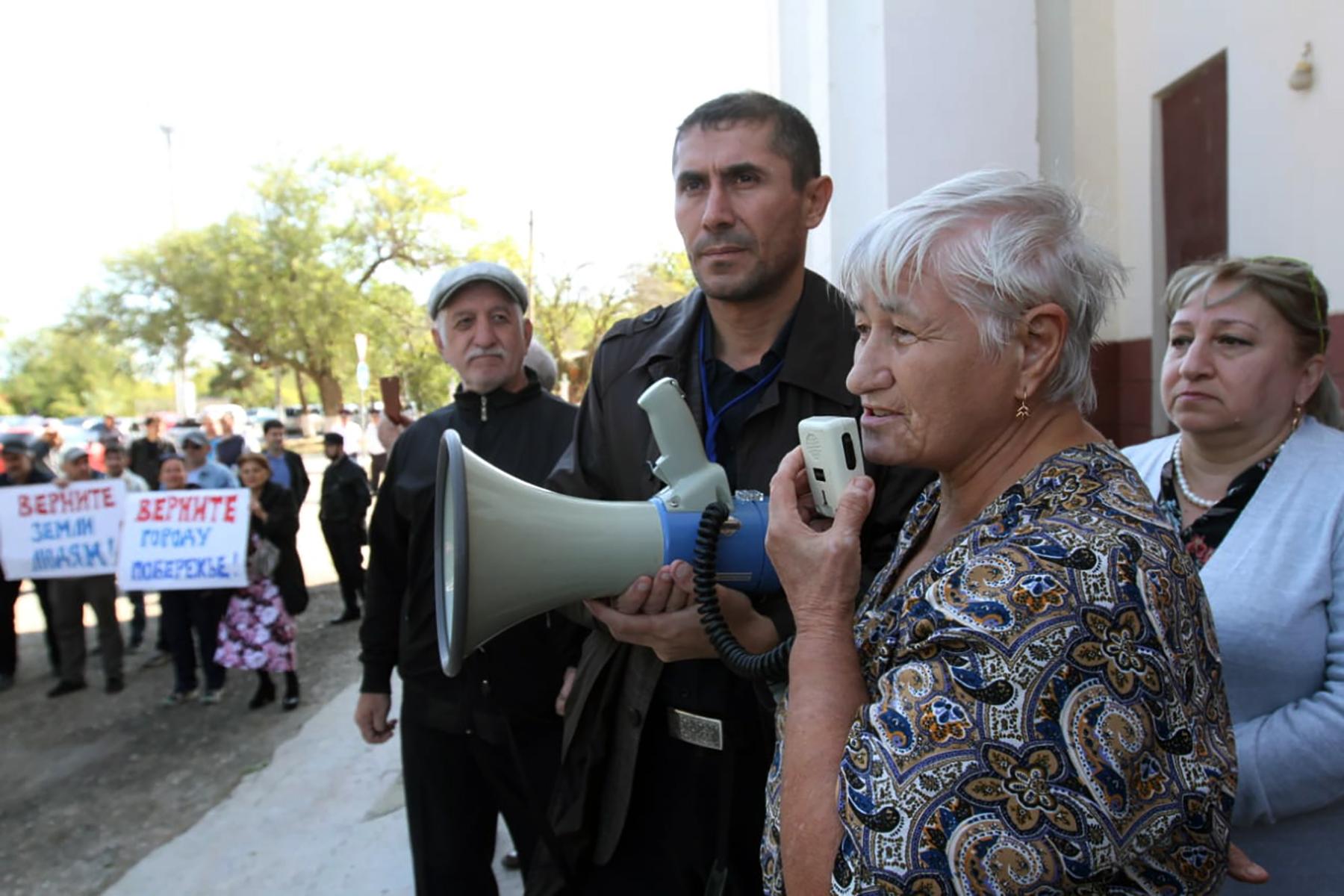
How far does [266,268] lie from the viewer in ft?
90.3

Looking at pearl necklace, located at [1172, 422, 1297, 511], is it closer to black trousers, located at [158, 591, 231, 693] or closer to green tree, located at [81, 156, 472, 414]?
black trousers, located at [158, 591, 231, 693]

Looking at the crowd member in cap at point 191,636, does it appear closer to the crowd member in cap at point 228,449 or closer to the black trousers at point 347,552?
the black trousers at point 347,552

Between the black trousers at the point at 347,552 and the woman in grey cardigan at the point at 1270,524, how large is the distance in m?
6.62

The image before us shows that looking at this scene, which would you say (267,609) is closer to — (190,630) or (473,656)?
(190,630)

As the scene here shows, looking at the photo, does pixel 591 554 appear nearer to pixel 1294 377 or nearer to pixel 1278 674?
pixel 1278 674

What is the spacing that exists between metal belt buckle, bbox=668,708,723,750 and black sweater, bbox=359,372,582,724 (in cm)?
70

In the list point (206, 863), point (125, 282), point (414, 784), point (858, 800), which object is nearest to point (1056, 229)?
point (858, 800)

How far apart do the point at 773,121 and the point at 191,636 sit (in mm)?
5317

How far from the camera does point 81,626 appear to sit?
19.7ft

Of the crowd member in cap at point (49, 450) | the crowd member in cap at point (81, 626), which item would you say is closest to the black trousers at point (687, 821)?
the crowd member in cap at point (81, 626)

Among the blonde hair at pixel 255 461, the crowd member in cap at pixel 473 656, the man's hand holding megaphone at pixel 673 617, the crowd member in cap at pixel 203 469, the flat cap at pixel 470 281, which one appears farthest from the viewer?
the crowd member in cap at pixel 203 469

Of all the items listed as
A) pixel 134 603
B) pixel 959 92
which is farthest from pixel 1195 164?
pixel 134 603

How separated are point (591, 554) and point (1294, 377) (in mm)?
1378

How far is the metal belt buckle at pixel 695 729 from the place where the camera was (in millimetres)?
1762
